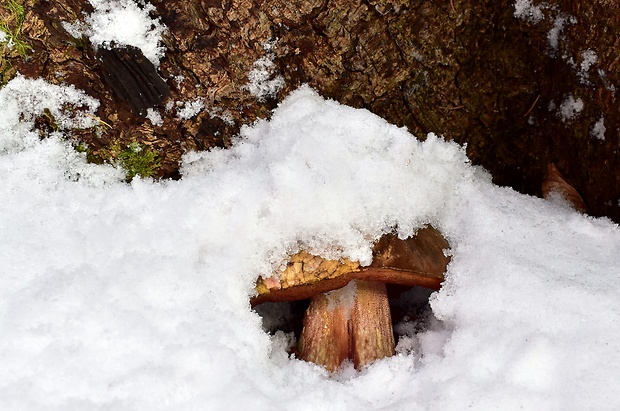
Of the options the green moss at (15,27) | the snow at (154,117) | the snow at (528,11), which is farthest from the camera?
the snow at (528,11)

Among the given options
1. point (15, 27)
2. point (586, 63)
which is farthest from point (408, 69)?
A: point (15, 27)

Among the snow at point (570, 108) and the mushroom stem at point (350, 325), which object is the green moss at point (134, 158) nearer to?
the mushroom stem at point (350, 325)

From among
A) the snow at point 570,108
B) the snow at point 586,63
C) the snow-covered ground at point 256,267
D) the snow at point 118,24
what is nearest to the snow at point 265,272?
the snow-covered ground at point 256,267

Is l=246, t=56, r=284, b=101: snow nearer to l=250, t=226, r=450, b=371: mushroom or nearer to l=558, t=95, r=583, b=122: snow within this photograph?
l=250, t=226, r=450, b=371: mushroom

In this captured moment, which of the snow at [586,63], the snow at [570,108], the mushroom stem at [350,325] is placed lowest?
the mushroom stem at [350,325]

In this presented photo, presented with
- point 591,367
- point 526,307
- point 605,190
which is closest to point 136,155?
point 526,307

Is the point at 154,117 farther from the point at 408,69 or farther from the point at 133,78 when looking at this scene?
the point at 408,69

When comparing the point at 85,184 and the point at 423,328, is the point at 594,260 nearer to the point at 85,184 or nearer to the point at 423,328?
the point at 423,328
